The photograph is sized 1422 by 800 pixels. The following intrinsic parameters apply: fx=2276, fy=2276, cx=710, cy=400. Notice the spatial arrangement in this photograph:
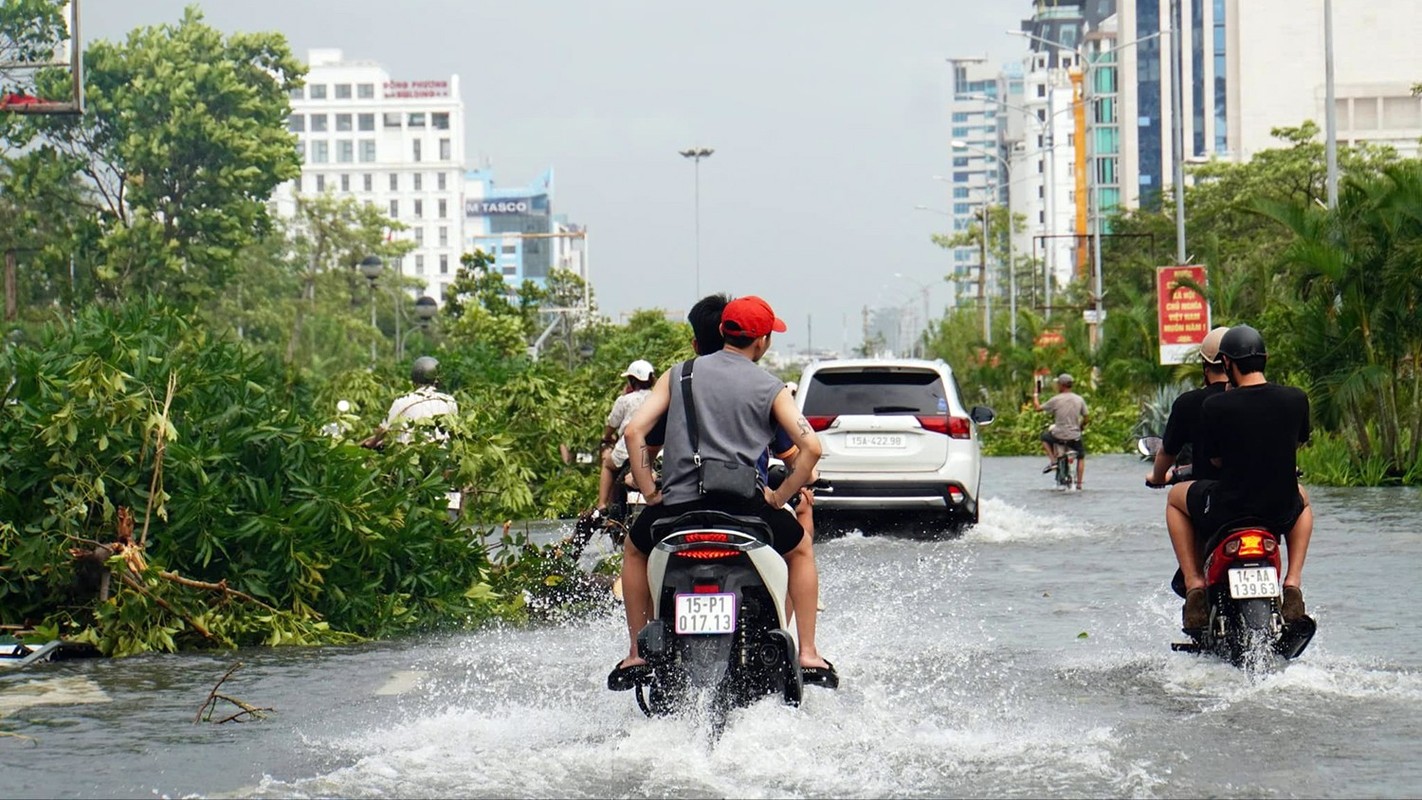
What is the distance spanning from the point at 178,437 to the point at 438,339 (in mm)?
112653

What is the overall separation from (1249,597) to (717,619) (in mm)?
2863

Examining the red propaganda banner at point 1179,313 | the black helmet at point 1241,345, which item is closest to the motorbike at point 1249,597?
the black helmet at point 1241,345

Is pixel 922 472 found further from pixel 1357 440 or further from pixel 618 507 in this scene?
pixel 1357 440

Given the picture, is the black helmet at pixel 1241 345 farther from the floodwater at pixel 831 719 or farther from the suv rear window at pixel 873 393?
the suv rear window at pixel 873 393

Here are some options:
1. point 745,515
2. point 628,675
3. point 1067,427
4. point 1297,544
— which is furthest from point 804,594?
point 1067,427

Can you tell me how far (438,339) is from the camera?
406 feet

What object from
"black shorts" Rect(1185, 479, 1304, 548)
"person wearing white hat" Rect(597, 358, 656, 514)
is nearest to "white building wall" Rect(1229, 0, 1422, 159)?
"person wearing white hat" Rect(597, 358, 656, 514)

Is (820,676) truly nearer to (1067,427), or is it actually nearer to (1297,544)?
(1297,544)

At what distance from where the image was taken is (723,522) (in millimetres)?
7957

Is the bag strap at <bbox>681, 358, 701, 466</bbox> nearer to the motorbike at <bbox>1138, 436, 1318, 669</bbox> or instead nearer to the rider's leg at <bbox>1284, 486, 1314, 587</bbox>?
the motorbike at <bbox>1138, 436, 1318, 669</bbox>

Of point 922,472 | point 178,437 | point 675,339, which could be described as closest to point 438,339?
point 675,339

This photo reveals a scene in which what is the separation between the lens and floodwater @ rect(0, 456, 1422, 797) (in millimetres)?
7410

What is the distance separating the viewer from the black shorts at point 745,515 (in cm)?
805

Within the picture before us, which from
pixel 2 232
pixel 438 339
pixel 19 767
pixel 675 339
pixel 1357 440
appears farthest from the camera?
pixel 438 339
